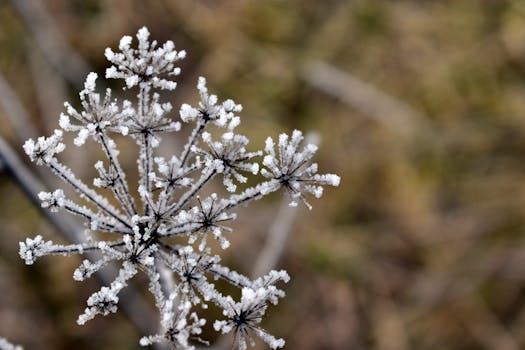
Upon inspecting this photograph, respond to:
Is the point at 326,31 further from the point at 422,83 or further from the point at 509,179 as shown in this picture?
the point at 509,179

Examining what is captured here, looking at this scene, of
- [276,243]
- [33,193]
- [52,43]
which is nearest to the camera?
[33,193]

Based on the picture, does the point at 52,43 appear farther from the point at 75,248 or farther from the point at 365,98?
the point at 75,248

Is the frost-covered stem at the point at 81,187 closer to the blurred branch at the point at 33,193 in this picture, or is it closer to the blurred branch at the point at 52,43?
the blurred branch at the point at 33,193

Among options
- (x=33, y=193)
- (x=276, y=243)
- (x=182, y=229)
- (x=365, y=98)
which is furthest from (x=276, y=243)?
(x=182, y=229)

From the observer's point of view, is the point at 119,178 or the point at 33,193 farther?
the point at 33,193

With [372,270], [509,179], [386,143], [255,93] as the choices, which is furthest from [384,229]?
[255,93]

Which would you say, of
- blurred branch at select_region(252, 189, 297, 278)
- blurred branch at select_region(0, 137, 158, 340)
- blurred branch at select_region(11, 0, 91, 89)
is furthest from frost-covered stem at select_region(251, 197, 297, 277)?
blurred branch at select_region(11, 0, 91, 89)
